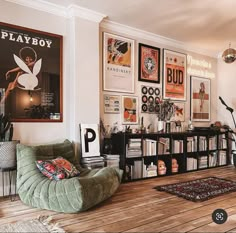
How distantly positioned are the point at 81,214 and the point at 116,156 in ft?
4.71

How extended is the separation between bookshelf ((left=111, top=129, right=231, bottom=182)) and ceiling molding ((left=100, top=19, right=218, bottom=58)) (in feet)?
6.11

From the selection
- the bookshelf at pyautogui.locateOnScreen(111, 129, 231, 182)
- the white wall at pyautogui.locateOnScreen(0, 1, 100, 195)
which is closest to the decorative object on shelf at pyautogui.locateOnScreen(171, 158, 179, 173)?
the bookshelf at pyautogui.locateOnScreen(111, 129, 231, 182)

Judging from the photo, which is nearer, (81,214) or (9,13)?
(81,214)

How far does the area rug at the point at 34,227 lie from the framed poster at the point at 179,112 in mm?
3424

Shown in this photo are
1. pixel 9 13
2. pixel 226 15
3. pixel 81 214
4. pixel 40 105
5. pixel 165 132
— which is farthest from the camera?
pixel 165 132

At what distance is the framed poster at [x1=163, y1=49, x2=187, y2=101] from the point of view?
495cm

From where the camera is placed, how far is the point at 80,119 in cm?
368

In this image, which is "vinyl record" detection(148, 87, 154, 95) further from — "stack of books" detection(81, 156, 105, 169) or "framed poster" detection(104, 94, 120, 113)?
"stack of books" detection(81, 156, 105, 169)

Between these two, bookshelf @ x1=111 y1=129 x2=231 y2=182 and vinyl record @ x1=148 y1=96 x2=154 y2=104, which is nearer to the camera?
bookshelf @ x1=111 y1=129 x2=231 y2=182

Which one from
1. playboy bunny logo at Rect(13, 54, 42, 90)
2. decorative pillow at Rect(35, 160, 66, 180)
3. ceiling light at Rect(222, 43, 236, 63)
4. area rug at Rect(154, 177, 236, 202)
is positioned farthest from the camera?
ceiling light at Rect(222, 43, 236, 63)

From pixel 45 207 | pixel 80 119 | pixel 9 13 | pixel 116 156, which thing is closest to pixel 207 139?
pixel 116 156

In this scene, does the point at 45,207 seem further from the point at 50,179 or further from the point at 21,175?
the point at 21,175

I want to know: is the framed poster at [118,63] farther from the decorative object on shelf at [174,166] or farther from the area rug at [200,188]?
the area rug at [200,188]

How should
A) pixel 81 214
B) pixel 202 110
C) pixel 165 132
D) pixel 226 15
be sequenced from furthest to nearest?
pixel 202 110 < pixel 165 132 < pixel 226 15 < pixel 81 214
